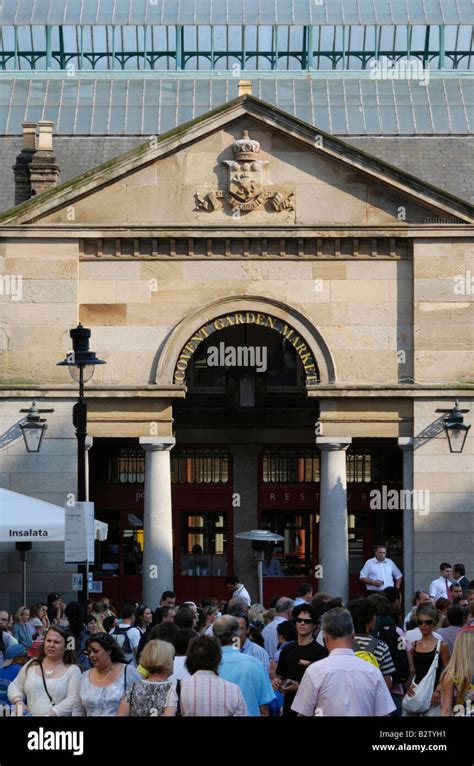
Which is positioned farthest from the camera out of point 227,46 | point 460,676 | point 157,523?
point 227,46

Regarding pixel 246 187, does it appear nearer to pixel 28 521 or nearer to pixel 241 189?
pixel 241 189

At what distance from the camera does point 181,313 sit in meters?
33.2

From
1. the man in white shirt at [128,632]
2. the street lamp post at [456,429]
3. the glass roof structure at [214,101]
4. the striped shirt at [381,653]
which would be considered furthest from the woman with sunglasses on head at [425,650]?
the glass roof structure at [214,101]

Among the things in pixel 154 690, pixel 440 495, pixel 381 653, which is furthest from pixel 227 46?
pixel 154 690

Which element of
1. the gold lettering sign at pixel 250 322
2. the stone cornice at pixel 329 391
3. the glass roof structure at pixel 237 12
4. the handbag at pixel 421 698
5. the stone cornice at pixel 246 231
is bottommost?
the handbag at pixel 421 698

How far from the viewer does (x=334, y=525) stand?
33.0 m

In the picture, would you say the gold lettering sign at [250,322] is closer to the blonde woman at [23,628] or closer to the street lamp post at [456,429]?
the street lamp post at [456,429]

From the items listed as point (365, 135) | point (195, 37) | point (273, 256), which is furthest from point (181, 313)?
point (195, 37)

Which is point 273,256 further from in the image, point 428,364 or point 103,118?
point 103,118

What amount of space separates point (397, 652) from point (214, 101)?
97.6ft

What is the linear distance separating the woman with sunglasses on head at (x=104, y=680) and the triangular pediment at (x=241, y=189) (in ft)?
65.1

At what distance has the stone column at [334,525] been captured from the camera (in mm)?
32938

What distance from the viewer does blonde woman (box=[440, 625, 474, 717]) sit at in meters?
12.9

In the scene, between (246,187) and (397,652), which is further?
(246,187)
